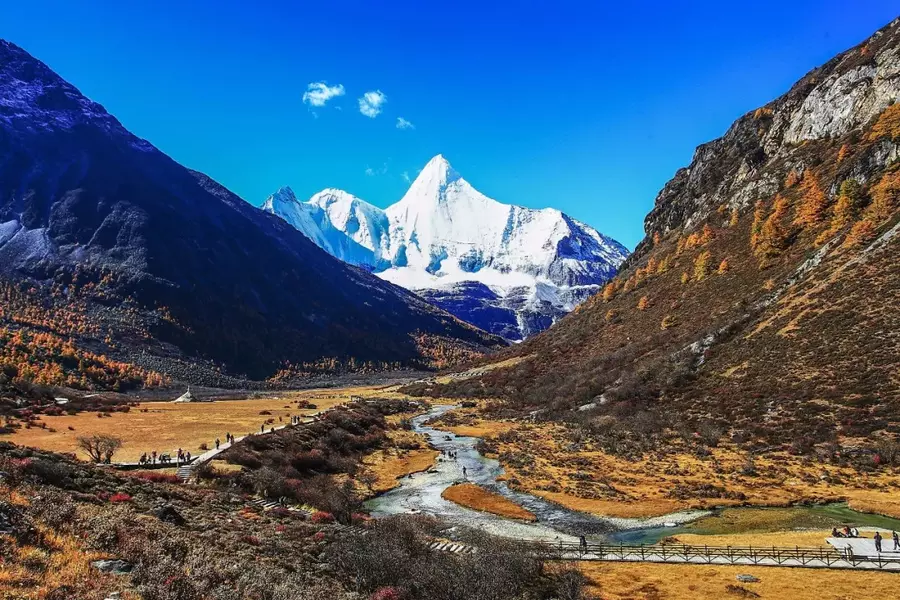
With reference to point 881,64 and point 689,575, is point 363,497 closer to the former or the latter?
point 689,575

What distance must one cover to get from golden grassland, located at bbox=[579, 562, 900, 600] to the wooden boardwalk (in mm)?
604

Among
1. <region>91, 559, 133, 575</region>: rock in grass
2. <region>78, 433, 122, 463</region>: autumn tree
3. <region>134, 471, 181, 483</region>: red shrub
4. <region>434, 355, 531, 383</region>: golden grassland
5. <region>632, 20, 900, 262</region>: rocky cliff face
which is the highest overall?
<region>632, 20, 900, 262</region>: rocky cliff face

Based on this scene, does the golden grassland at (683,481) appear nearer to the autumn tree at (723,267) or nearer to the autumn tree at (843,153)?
the autumn tree at (723,267)

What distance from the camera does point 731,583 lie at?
25922 mm

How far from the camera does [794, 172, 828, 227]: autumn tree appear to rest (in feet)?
321

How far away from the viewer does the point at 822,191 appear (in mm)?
100000

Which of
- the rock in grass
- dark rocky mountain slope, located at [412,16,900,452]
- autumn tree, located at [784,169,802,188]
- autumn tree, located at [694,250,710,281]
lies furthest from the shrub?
autumn tree, located at [784,169,802,188]

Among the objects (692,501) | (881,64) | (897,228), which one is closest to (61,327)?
(692,501)

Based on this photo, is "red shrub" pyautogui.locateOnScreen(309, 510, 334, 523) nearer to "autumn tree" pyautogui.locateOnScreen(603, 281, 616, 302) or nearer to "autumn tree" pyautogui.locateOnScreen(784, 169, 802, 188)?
"autumn tree" pyautogui.locateOnScreen(784, 169, 802, 188)

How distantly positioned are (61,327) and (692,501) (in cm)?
18741

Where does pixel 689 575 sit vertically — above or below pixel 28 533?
below

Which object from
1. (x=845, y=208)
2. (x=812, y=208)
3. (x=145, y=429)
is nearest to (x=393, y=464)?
(x=145, y=429)

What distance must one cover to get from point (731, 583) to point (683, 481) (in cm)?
2452

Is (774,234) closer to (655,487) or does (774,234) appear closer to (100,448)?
(655,487)
